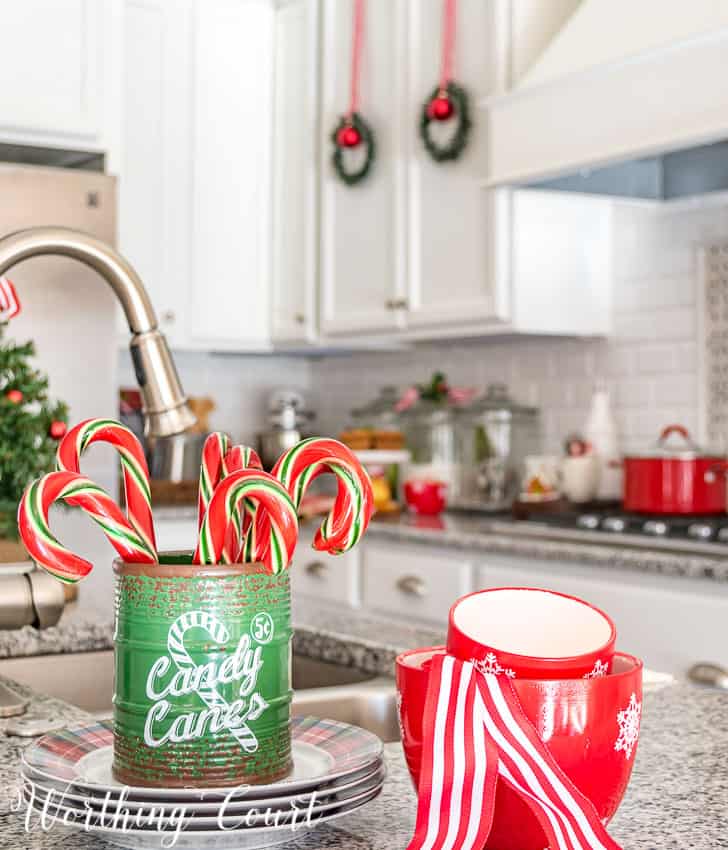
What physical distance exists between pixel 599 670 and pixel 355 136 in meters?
3.37

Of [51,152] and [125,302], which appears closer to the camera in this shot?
[125,302]

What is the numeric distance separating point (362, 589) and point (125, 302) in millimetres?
2525

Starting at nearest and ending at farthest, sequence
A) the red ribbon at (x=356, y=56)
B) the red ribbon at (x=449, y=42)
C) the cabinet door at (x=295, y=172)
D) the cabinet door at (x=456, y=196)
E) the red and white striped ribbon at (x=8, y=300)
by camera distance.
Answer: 1. the red and white striped ribbon at (x=8, y=300)
2. the cabinet door at (x=456, y=196)
3. the red ribbon at (x=449, y=42)
4. the red ribbon at (x=356, y=56)
5. the cabinet door at (x=295, y=172)

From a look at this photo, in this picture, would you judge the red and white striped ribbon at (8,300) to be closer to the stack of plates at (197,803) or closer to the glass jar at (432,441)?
the stack of plates at (197,803)

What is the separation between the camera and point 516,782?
688 mm

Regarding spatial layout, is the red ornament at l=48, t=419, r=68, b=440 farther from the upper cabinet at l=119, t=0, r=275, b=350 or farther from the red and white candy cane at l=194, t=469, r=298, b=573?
the upper cabinet at l=119, t=0, r=275, b=350

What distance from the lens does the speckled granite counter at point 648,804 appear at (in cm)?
75

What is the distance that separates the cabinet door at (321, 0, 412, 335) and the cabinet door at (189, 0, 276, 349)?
1.00 feet

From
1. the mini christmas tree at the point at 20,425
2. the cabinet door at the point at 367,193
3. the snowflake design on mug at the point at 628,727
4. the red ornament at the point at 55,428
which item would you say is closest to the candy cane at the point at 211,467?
the snowflake design on mug at the point at 628,727

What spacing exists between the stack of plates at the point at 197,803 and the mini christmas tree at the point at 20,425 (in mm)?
1329

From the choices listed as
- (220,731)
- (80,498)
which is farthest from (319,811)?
(80,498)

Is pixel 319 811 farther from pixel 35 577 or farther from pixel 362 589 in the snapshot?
pixel 362 589

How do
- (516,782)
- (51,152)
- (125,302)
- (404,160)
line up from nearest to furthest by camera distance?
1. (516,782)
2. (125,302)
3. (51,152)
4. (404,160)

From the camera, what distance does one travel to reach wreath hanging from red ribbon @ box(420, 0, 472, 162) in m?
3.56
